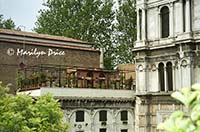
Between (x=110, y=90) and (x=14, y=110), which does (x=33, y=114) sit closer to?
(x=14, y=110)

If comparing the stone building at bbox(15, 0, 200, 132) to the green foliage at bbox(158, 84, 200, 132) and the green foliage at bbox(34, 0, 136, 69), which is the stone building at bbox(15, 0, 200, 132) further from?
the green foliage at bbox(158, 84, 200, 132)

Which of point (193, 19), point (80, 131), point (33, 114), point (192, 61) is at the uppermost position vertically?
point (193, 19)

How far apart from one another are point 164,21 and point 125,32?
13.7m

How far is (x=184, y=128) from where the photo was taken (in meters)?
2.55

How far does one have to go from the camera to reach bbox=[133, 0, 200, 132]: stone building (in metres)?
20.4

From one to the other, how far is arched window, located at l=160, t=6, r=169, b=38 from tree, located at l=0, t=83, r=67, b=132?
29.9ft

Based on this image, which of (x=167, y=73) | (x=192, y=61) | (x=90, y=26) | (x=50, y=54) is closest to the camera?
(x=192, y=61)

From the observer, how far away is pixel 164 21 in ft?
73.7

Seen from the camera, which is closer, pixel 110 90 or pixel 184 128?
pixel 184 128

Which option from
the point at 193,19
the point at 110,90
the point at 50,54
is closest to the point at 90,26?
the point at 50,54

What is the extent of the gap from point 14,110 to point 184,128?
12924 mm

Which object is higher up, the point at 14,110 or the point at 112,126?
the point at 14,110

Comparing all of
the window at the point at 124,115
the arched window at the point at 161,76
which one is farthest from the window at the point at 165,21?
the window at the point at 124,115

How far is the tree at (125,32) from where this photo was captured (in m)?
35.4
